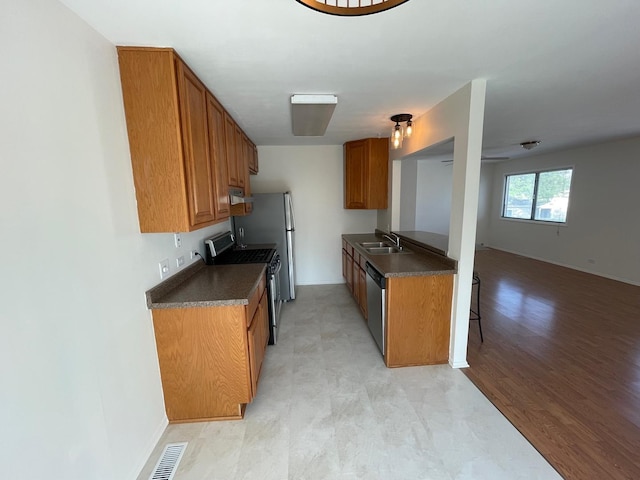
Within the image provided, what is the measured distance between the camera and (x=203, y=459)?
5.22ft

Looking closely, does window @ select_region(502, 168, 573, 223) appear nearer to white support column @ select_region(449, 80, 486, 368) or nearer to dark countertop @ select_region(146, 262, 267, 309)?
white support column @ select_region(449, 80, 486, 368)

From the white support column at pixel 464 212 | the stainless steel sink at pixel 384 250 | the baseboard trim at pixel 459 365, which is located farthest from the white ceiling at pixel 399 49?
the baseboard trim at pixel 459 365

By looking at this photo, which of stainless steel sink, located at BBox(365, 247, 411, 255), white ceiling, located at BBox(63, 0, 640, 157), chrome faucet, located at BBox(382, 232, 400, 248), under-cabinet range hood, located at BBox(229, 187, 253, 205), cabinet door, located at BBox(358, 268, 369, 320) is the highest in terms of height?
white ceiling, located at BBox(63, 0, 640, 157)

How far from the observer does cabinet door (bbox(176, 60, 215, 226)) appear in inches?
62.9

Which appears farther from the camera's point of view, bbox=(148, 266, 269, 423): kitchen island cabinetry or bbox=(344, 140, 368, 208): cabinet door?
bbox=(344, 140, 368, 208): cabinet door

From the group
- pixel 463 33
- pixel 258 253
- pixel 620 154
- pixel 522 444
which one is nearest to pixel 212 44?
pixel 463 33

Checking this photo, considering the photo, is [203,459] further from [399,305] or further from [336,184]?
[336,184]

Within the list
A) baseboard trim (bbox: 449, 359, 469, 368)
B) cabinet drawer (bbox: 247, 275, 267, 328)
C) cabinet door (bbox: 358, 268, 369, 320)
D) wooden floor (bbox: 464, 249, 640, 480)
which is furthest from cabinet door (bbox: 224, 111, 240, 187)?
wooden floor (bbox: 464, 249, 640, 480)

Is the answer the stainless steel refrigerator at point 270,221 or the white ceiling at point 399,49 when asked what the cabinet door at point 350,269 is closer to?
the stainless steel refrigerator at point 270,221

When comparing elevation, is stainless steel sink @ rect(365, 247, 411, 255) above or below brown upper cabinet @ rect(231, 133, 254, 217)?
below

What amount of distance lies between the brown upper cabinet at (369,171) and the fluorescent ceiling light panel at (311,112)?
0.89 m

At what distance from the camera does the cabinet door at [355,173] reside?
3.98 meters

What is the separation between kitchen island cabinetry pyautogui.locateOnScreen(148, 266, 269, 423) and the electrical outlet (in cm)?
27

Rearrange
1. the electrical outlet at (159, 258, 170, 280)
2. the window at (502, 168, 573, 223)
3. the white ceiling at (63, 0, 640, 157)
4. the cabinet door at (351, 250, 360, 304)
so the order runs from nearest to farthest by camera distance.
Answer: the white ceiling at (63, 0, 640, 157) → the electrical outlet at (159, 258, 170, 280) → the cabinet door at (351, 250, 360, 304) → the window at (502, 168, 573, 223)
